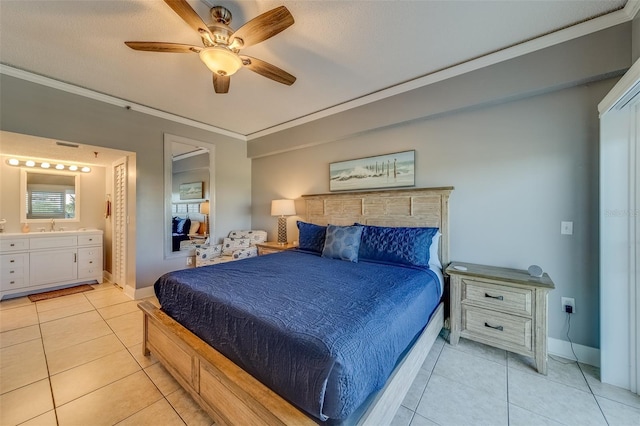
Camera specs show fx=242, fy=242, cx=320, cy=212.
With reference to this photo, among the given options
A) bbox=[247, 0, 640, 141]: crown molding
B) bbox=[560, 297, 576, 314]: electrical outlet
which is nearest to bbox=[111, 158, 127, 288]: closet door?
bbox=[247, 0, 640, 141]: crown molding

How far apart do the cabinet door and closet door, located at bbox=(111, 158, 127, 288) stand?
0.49 m

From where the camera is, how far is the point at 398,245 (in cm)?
242

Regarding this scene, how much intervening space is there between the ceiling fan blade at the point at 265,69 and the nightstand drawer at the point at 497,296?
2.40 meters

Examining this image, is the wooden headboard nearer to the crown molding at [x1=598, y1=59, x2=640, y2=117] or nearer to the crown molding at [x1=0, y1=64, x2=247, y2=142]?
the crown molding at [x1=598, y1=59, x2=640, y2=117]

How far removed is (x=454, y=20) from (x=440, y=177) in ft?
4.57

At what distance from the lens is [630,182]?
1688 mm

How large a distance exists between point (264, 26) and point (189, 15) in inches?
17.5

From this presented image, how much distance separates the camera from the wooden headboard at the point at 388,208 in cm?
259

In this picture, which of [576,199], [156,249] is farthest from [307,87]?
[156,249]

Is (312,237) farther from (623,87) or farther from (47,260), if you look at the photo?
(47,260)

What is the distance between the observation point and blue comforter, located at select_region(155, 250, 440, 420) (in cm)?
99

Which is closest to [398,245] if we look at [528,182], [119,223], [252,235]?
[528,182]

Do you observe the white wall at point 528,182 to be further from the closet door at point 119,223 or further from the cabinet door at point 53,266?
the cabinet door at point 53,266

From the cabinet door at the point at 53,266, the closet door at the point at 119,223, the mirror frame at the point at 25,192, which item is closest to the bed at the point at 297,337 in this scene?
the closet door at the point at 119,223
